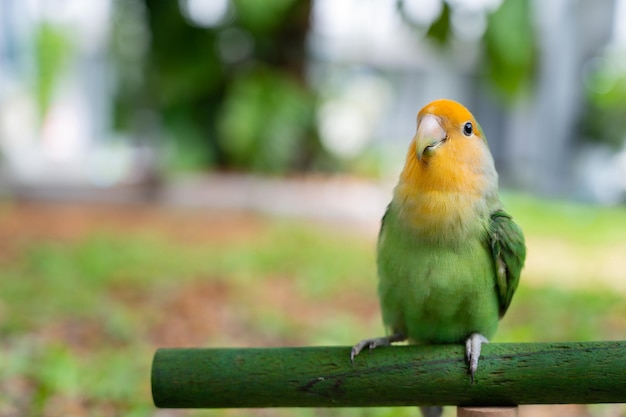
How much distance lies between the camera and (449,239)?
1.70m

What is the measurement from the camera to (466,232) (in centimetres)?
171

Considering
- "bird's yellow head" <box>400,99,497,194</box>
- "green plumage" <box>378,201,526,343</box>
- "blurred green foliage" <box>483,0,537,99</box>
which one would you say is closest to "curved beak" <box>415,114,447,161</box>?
"bird's yellow head" <box>400,99,497,194</box>

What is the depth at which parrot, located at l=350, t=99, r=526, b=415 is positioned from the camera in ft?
5.47

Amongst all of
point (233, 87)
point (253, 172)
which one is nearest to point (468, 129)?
point (253, 172)

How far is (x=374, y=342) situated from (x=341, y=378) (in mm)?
201

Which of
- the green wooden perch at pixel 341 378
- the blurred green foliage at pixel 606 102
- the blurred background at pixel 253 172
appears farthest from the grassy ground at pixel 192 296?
the blurred green foliage at pixel 606 102

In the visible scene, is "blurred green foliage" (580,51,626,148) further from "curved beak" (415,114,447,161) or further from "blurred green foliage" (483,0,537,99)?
"curved beak" (415,114,447,161)

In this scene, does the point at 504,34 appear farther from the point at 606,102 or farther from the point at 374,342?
the point at 374,342

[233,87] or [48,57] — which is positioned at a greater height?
[48,57]

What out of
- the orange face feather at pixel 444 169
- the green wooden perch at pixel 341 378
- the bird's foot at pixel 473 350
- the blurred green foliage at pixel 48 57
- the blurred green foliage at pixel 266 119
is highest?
the blurred green foliage at pixel 48 57

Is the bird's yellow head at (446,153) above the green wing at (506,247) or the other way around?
above

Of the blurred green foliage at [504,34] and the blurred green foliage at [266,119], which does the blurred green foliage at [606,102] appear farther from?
the blurred green foliage at [266,119]

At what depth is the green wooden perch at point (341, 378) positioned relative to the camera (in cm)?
160

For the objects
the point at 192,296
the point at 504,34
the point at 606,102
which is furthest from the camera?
the point at 606,102
